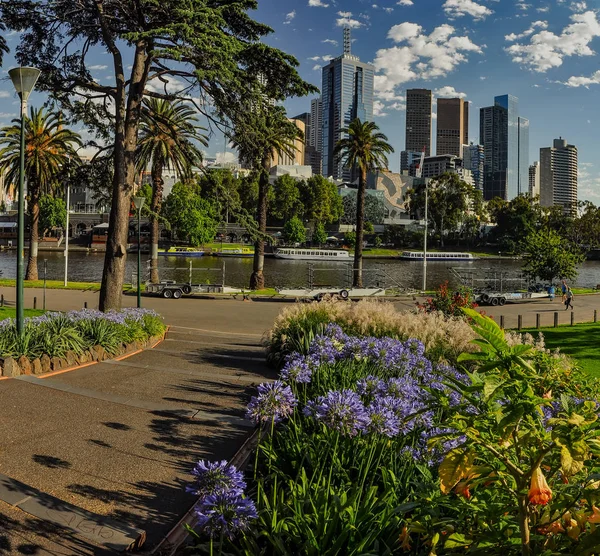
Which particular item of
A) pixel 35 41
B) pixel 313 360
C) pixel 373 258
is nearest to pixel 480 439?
pixel 313 360

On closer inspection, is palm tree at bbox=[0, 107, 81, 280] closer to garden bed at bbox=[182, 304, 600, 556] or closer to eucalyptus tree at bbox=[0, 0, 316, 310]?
eucalyptus tree at bbox=[0, 0, 316, 310]

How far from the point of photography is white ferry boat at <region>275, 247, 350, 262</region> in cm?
8575

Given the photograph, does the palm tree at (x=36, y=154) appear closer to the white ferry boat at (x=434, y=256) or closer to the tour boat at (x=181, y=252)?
the tour boat at (x=181, y=252)

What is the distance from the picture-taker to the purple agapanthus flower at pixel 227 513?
9.50 ft

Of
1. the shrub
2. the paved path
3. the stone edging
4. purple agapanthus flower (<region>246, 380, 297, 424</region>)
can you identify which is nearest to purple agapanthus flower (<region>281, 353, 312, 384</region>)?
purple agapanthus flower (<region>246, 380, 297, 424</region>)

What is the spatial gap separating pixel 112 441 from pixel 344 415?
142 inches

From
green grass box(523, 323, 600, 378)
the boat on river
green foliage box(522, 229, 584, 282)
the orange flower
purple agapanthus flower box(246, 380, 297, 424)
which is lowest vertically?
green grass box(523, 323, 600, 378)

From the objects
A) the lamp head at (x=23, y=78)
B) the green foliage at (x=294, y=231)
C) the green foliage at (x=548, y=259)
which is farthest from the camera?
the green foliage at (x=294, y=231)

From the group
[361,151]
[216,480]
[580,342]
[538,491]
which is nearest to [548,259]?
[361,151]

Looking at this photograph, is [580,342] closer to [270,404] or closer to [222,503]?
[270,404]

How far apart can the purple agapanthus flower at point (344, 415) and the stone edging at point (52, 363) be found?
23.2ft

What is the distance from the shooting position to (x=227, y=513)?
2.95 m

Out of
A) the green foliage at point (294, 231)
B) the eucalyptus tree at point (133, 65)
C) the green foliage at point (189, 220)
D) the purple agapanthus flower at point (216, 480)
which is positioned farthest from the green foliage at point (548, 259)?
the green foliage at point (294, 231)

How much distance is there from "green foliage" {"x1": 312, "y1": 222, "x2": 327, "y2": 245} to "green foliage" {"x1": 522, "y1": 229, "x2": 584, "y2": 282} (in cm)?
8233
